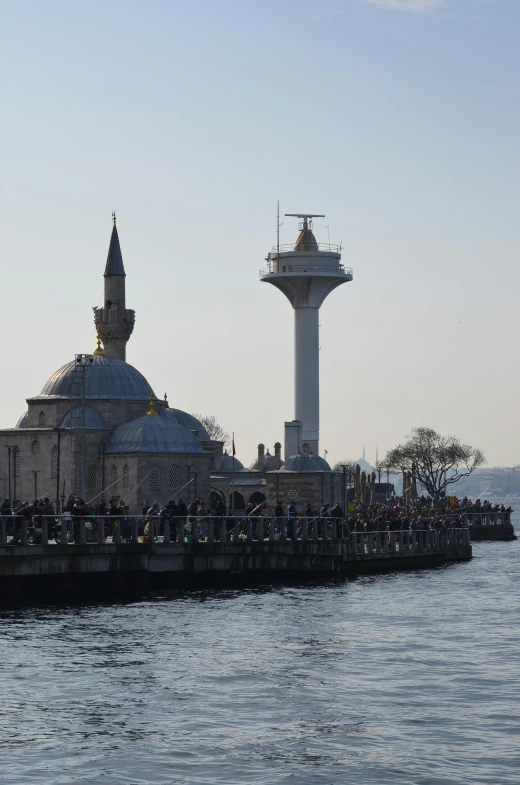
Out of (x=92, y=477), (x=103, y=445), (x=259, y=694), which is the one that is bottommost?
(x=259, y=694)

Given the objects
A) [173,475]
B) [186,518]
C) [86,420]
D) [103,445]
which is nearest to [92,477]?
[103,445]

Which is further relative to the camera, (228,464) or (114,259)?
(228,464)

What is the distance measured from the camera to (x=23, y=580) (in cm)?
3694

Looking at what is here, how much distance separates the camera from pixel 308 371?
348ft

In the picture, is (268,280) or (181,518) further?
(268,280)

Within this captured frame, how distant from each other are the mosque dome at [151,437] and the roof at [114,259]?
1784 centimetres

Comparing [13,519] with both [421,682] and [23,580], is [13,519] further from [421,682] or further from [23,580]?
[421,682]

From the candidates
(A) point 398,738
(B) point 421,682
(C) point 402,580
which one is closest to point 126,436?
(C) point 402,580

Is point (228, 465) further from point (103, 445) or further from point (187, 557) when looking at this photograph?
point (187, 557)

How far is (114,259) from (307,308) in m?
19.2

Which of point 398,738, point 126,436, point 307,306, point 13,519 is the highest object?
point 307,306

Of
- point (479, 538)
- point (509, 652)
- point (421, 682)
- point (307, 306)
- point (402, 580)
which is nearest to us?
point (421, 682)

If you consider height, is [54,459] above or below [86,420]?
below

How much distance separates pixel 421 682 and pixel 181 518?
15998 mm
